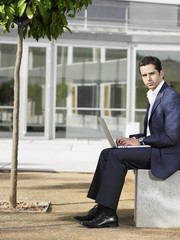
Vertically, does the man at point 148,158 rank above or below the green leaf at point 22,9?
below

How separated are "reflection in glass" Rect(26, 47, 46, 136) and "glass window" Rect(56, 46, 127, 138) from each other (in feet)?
1.91

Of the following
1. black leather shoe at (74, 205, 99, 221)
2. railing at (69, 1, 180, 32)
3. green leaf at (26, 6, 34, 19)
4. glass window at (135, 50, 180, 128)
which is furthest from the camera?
glass window at (135, 50, 180, 128)

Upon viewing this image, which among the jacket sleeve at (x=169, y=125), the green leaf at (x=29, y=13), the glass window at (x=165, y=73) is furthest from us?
the glass window at (x=165, y=73)

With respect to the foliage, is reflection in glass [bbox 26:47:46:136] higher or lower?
lower

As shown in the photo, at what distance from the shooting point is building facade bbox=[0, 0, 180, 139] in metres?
15.9

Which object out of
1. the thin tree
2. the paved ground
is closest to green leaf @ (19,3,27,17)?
the thin tree

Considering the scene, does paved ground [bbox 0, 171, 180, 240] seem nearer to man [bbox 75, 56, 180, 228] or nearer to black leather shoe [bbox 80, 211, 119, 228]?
black leather shoe [bbox 80, 211, 119, 228]

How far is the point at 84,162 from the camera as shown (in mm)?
9305

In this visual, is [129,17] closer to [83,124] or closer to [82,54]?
[82,54]

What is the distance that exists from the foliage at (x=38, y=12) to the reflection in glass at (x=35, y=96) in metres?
10.7

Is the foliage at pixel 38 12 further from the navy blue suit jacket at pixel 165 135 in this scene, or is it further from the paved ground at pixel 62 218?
the paved ground at pixel 62 218

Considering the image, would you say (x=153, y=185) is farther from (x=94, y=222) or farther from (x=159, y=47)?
(x=159, y=47)

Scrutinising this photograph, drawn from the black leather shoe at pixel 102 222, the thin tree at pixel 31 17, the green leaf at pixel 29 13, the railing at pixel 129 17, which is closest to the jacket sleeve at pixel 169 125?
the black leather shoe at pixel 102 222

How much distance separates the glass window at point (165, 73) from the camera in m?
16.5
